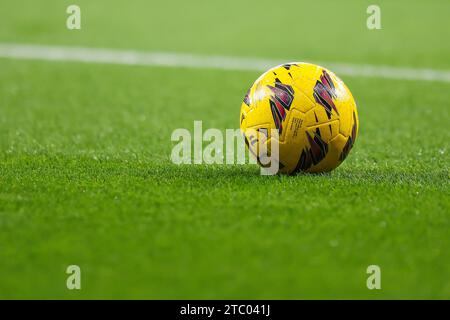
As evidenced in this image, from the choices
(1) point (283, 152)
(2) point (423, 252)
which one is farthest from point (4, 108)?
(2) point (423, 252)

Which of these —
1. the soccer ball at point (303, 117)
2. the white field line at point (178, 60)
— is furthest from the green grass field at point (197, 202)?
the white field line at point (178, 60)

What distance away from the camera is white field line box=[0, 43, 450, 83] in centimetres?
1067

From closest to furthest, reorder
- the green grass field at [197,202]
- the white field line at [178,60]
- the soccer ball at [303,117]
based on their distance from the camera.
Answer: the green grass field at [197,202], the soccer ball at [303,117], the white field line at [178,60]

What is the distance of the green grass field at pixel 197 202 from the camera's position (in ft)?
11.4

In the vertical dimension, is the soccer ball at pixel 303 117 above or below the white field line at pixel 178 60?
below

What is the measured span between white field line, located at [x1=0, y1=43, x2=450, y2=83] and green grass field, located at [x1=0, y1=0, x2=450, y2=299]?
61cm

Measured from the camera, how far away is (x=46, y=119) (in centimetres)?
762

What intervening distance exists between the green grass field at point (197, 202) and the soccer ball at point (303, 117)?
0.48ft

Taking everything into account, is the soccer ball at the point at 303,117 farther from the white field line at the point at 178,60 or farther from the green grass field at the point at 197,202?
the white field line at the point at 178,60

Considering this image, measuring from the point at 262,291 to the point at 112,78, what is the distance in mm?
7326

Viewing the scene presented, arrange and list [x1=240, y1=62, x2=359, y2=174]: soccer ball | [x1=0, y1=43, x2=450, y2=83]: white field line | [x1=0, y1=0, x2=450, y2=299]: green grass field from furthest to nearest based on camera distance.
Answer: [x1=0, y1=43, x2=450, y2=83]: white field line, [x1=240, y1=62, x2=359, y2=174]: soccer ball, [x1=0, y1=0, x2=450, y2=299]: green grass field

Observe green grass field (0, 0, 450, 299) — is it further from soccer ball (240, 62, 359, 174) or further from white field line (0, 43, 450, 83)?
white field line (0, 43, 450, 83)

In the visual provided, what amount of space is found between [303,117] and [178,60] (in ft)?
23.4

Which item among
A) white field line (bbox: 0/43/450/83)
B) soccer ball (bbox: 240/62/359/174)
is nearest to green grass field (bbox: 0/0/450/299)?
soccer ball (bbox: 240/62/359/174)
